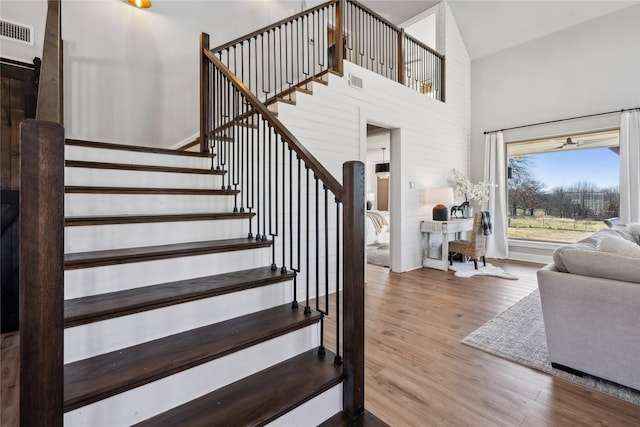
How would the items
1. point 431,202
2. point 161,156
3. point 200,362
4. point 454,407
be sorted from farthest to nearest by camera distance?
point 431,202 → point 161,156 → point 454,407 → point 200,362

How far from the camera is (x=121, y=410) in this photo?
1153 millimetres

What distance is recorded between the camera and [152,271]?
1.68 meters

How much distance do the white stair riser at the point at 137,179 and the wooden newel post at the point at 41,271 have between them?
56.0 inches

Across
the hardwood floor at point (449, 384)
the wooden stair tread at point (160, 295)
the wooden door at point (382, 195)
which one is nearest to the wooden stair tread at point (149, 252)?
the wooden stair tread at point (160, 295)

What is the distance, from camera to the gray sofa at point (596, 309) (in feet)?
5.77

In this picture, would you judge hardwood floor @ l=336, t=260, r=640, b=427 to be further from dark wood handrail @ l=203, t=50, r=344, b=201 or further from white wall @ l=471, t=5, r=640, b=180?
white wall @ l=471, t=5, r=640, b=180

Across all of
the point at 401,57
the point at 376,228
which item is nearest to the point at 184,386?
the point at 401,57

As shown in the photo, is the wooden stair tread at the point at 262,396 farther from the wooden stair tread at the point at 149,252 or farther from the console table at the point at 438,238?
the console table at the point at 438,238

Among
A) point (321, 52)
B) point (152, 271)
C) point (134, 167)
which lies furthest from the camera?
point (321, 52)

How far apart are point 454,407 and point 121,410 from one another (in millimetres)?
1645

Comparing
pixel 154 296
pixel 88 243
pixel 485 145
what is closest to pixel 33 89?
pixel 88 243

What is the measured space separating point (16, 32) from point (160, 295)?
337 centimetres

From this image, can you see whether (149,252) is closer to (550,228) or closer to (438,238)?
(438,238)

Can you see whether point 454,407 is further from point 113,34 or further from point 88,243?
point 113,34
